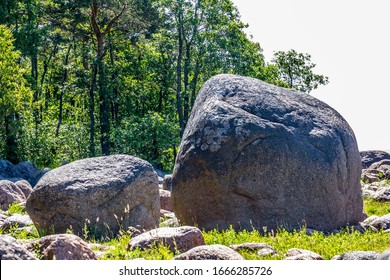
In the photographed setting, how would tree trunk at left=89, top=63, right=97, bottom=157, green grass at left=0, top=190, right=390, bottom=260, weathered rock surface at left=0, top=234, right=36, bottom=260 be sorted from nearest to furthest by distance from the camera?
1. weathered rock surface at left=0, top=234, right=36, bottom=260
2. green grass at left=0, top=190, right=390, bottom=260
3. tree trunk at left=89, top=63, right=97, bottom=157

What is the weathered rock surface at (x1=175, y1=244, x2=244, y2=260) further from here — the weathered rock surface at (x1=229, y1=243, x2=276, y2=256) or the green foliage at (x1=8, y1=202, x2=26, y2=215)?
the green foliage at (x1=8, y1=202, x2=26, y2=215)

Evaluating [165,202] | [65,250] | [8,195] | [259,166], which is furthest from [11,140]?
[65,250]

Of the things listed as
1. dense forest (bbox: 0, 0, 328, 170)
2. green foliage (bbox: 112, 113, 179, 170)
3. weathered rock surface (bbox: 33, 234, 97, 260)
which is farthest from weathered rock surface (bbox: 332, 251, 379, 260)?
green foliage (bbox: 112, 113, 179, 170)

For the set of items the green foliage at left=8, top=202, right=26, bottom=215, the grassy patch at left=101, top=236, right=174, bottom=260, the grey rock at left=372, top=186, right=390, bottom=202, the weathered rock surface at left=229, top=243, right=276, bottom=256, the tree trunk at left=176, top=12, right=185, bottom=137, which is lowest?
the green foliage at left=8, top=202, right=26, bottom=215

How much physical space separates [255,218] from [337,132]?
2.58m

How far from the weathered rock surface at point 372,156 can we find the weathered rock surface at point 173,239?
31625 millimetres

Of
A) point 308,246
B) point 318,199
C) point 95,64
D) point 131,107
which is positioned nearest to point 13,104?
point 95,64

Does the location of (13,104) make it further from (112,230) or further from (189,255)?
(189,255)

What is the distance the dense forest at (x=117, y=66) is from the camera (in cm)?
4084

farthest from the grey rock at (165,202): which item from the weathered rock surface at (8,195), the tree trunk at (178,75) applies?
the tree trunk at (178,75)

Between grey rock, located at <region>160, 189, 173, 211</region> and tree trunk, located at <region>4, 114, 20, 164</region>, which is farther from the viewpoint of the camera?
tree trunk, located at <region>4, 114, 20, 164</region>

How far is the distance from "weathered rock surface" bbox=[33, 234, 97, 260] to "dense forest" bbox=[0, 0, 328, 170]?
92.4ft

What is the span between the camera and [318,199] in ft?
43.3

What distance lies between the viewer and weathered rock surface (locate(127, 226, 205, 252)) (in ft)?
29.5
